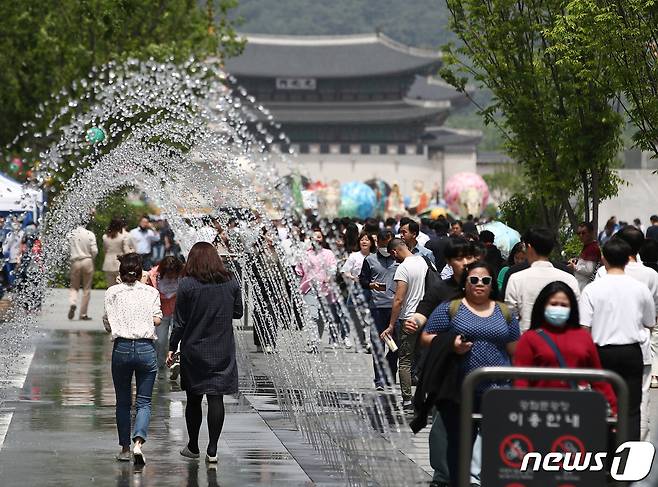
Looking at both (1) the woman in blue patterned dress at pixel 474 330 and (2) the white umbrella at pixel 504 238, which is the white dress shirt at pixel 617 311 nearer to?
(1) the woman in blue patterned dress at pixel 474 330

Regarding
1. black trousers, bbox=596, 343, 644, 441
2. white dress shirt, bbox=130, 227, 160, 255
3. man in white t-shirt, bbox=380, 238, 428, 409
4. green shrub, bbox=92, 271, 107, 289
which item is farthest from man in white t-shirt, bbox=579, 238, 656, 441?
green shrub, bbox=92, 271, 107, 289

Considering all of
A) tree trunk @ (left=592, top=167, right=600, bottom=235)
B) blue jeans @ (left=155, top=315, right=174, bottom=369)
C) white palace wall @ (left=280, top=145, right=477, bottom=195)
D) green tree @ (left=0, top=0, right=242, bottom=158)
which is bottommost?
blue jeans @ (left=155, top=315, right=174, bottom=369)

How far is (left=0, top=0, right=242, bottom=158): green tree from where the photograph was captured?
111 feet

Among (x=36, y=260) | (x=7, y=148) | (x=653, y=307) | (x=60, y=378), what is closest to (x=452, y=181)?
(x=7, y=148)

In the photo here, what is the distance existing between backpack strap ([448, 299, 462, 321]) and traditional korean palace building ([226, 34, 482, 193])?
91208mm

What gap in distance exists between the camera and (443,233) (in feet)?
67.5

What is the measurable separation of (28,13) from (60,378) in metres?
19.9

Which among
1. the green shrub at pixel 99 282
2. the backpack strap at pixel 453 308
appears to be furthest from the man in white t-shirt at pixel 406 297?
the green shrub at pixel 99 282

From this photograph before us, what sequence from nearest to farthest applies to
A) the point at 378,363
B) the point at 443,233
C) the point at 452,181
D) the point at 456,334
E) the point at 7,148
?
the point at 456,334, the point at 378,363, the point at 443,233, the point at 7,148, the point at 452,181

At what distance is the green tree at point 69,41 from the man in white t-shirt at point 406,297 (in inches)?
794

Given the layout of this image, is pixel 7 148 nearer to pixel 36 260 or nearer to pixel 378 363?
pixel 36 260

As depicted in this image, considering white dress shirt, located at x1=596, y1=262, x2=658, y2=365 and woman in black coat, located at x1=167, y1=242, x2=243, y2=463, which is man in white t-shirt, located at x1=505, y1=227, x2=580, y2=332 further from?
woman in black coat, located at x1=167, y1=242, x2=243, y2=463

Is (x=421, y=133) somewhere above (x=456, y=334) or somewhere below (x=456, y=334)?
above

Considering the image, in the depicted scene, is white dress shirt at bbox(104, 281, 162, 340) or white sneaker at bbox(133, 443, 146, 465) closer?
white sneaker at bbox(133, 443, 146, 465)
